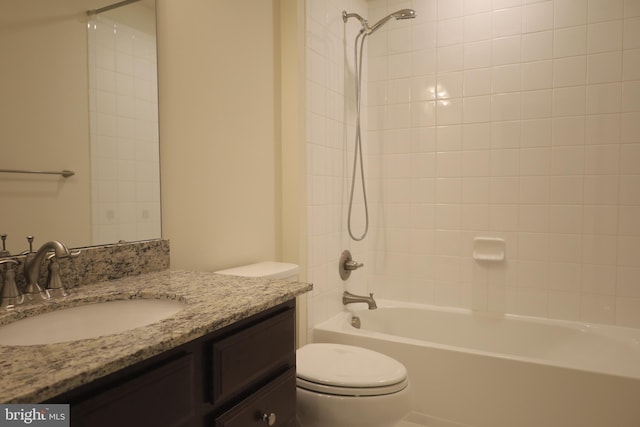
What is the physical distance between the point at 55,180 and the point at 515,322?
2311 mm

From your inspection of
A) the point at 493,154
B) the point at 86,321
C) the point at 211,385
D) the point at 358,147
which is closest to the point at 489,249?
the point at 493,154

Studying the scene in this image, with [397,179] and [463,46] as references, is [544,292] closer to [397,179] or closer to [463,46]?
[397,179]

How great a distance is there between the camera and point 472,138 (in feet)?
8.11

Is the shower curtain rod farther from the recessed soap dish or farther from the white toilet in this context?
the recessed soap dish

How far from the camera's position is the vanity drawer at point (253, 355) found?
2.86ft

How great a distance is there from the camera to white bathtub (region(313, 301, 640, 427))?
169 cm

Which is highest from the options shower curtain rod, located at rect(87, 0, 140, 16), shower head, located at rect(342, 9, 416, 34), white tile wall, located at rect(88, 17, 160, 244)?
shower head, located at rect(342, 9, 416, 34)

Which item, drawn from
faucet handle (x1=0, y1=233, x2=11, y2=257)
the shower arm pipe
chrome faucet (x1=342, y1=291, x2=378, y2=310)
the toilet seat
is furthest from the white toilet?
the shower arm pipe

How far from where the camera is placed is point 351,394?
1.41 metres

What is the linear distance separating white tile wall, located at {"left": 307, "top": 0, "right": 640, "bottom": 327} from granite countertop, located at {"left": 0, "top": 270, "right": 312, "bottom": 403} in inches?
40.7

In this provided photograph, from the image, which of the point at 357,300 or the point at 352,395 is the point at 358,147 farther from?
the point at 352,395

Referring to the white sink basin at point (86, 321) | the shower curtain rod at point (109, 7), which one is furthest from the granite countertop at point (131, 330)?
the shower curtain rod at point (109, 7)

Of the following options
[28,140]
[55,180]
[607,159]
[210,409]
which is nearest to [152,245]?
[55,180]

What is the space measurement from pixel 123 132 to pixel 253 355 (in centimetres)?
79
